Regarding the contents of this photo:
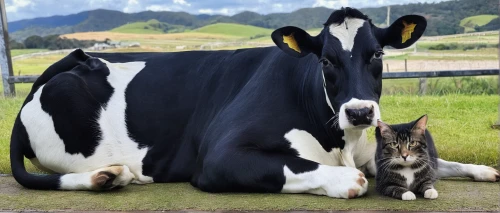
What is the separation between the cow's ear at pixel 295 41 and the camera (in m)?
5.27

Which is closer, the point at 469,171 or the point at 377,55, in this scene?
the point at 377,55

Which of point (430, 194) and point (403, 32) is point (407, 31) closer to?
point (403, 32)

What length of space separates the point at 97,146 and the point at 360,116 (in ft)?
8.19

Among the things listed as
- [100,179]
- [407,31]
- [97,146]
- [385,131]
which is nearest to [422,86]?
[407,31]

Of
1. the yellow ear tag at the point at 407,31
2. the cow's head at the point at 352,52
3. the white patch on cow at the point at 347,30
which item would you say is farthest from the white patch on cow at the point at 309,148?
the yellow ear tag at the point at 407,31

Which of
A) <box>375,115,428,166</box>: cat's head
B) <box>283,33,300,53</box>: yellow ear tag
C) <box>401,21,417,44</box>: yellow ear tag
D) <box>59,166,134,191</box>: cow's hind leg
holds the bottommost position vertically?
<box>59,166,134,191</box>: cow's hind leg

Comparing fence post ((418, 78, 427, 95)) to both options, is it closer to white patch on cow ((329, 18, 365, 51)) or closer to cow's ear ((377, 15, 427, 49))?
cow's ear ((377, 15, 427, 49))

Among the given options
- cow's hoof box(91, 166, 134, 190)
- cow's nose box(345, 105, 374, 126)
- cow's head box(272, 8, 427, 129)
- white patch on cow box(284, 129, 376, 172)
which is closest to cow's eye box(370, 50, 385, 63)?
cow's head box(272, 8, 427, 129)

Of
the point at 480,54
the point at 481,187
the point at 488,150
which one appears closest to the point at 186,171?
the point at 481,187

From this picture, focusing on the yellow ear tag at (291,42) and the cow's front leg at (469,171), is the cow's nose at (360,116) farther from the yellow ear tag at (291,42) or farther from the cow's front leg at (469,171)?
the cow's front leg at (469,171)

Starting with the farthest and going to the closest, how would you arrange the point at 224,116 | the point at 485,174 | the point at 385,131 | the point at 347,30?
the point at 224,116, the point at 485,174, the point at 347,30, the point at 385,131

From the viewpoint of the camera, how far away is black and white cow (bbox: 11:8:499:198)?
492 centimetres

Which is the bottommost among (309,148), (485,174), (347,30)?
(485,174)

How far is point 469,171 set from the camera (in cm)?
551
